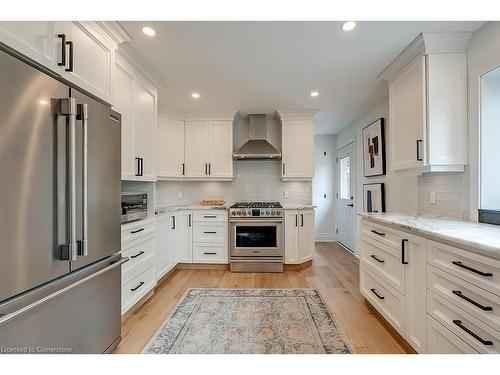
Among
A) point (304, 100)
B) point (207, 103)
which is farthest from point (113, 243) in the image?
point (304, 100)

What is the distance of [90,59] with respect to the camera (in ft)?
5.47

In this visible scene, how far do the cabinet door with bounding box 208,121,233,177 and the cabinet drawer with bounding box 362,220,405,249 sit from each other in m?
2.32

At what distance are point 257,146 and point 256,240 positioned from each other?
1519 mm

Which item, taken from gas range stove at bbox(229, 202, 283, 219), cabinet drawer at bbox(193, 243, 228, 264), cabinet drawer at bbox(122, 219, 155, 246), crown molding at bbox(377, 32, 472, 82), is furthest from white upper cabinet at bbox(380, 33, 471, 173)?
cabinet drawer at bbox(193, 243, 228, 264)

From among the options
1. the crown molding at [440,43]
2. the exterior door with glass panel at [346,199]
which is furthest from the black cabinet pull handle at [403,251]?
the exterior door with glass panel at [346,199]

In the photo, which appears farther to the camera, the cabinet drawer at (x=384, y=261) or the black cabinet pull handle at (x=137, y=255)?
the black cabinet pull handle at (x=137, y=255)

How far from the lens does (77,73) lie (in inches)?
59.8

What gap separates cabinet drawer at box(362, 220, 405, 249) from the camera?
187 cm

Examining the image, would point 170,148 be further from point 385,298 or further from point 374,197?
point 385,298

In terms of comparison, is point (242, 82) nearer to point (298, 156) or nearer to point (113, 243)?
→ point (298, 156)

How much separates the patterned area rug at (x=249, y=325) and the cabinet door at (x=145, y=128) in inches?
56.8

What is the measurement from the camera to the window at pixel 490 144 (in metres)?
1.85

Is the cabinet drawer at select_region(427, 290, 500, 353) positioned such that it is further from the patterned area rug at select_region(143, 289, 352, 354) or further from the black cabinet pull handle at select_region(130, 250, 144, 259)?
the black cabinet pull handle at select_region(130, 250, 144, 259)

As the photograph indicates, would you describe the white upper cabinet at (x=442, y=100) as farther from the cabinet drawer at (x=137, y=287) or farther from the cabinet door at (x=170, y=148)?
the cabinet door at (x=170, y=148)
